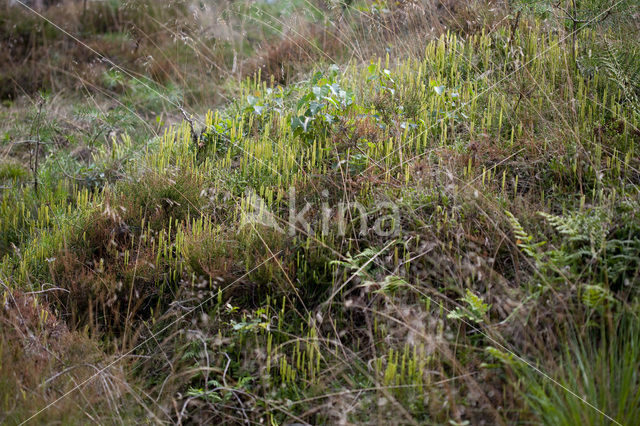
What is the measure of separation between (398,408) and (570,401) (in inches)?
24.3

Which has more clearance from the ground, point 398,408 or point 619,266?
point 619,266

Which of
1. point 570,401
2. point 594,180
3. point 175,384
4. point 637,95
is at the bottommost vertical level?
point 175,384

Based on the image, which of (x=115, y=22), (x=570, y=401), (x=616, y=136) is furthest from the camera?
(x=115, y=22)

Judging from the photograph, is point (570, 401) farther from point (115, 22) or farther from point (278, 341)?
point (115, 22)

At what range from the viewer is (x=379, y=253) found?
2.52 meters

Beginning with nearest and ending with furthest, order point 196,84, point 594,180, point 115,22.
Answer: point 594,180, point 196,84, point 115,22

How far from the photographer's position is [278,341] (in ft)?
8.23

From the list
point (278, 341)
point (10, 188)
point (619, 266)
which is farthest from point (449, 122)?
point (10, 188)

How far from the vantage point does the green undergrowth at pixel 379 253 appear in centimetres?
210

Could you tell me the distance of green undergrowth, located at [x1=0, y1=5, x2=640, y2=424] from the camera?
2.10 m

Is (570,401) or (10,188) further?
(10,188)
